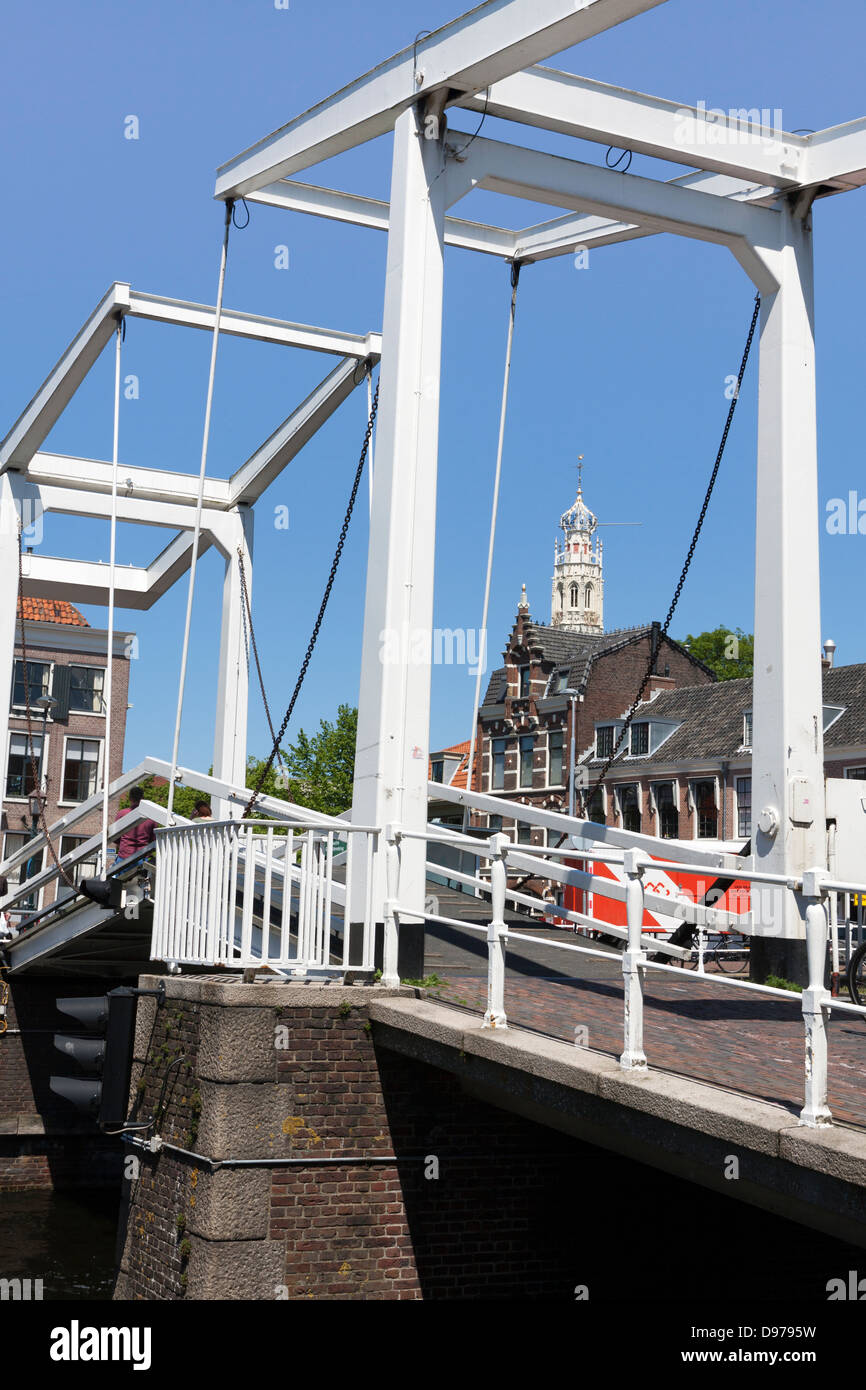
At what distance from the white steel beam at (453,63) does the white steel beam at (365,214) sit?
89cm

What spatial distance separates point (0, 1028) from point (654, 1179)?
458 inches

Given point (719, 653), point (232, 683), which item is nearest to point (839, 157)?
point (232, 683)

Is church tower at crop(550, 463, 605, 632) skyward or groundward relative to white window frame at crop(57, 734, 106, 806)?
skyward

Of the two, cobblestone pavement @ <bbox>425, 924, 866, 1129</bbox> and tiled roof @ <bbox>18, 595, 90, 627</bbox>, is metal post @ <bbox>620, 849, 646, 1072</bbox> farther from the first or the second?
tiled roof @ <bbox>18, 595, 90, 627</bbox>

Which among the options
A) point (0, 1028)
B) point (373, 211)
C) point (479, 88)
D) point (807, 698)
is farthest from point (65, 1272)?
point (479, 88)

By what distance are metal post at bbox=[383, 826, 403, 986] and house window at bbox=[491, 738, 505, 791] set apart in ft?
150

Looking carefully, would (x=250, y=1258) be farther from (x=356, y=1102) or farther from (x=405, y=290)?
(x=405, y=290)

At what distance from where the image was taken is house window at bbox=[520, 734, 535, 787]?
5316 cm

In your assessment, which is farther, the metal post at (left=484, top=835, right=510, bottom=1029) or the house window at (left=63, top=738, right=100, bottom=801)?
the house window at (left=63, top=738, right=100, bottom=801)

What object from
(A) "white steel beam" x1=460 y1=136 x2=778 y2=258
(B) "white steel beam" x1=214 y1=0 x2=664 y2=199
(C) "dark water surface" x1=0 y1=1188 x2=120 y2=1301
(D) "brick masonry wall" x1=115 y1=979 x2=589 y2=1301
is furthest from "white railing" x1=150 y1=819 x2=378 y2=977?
(C) "dark water surface" x1=0 y1=1188 x2=120 y2=1301

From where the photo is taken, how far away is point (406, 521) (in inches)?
347

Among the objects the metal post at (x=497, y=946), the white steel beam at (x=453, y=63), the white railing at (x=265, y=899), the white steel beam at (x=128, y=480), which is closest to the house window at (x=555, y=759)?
the white steel beam at (x=128, y=480)

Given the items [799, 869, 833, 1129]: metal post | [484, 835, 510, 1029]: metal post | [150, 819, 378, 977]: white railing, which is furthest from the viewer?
[150, 819, 378, 977]: white railing

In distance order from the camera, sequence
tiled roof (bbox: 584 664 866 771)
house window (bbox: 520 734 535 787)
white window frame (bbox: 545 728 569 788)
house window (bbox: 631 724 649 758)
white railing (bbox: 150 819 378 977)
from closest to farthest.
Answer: white railing (bbox: 150 819 378 977), tiled roof (bbox: 584 664 866 771), house window (bbox: 631 724 649 758), white window frame (bbox: 545 728 569 788), house window (bbox: 520 734 535 787)
